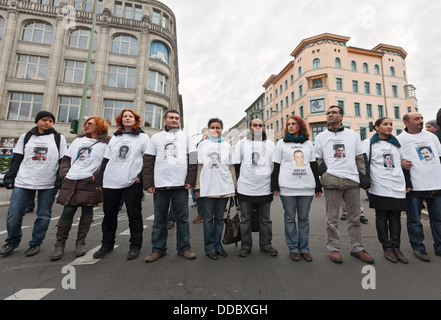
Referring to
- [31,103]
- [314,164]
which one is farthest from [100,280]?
[31,103]

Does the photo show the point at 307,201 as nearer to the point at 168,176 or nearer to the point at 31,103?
the point at 168,176

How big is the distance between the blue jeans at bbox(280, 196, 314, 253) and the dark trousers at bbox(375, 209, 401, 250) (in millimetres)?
1104

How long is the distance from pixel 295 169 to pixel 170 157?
1.82 metres

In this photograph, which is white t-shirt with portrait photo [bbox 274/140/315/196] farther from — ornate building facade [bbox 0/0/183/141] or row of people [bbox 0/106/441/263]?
ornate building facade [bbox 0/0/183/141]

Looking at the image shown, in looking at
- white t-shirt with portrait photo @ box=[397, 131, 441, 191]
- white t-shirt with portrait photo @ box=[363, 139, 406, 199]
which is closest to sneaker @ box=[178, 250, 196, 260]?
white t-shirt with portrait photo @ box=[363, 139, 406, 199]

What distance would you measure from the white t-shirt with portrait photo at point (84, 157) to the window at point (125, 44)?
2209 cm

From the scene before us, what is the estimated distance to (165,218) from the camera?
3.04 m

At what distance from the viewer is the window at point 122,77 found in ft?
66.9

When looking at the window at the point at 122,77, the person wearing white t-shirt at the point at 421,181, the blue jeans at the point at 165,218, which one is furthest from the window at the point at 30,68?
the person wearing white t-shirt at the point at 421,181

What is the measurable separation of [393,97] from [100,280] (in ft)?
126

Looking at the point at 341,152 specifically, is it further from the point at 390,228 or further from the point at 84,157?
the point at 84,157

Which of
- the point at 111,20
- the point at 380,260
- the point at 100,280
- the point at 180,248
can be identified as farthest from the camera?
the point at 111,20

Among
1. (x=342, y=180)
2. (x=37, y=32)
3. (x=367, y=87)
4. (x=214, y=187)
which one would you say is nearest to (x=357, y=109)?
(x=367, y=87)

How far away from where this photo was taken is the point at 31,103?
18844 mm
